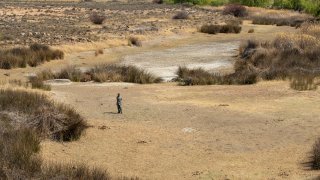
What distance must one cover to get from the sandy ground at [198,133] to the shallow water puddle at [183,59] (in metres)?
8.01

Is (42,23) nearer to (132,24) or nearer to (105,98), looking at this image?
(132,24)

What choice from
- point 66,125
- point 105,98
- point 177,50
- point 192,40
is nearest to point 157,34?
point 192,40

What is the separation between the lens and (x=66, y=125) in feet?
53.0

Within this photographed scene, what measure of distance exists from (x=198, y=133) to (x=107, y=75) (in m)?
12.7

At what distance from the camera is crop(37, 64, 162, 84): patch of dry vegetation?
28.8 m

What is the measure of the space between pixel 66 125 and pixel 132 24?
42.9 m

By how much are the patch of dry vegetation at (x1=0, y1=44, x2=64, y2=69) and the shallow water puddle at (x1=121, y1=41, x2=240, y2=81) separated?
458 centimetres

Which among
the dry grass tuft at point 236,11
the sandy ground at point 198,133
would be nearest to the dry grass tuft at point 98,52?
the sandy ground at point 198,133

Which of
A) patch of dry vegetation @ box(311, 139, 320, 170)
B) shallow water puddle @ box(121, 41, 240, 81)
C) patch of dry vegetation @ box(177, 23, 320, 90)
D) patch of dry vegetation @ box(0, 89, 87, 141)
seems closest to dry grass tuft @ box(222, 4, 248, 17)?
shallow water puddle @ box(121, 41, 240, 81)

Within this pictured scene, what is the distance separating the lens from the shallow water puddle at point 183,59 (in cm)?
3450

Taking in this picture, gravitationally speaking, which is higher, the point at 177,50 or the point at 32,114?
the point at 32,114

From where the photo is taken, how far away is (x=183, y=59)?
3862cm

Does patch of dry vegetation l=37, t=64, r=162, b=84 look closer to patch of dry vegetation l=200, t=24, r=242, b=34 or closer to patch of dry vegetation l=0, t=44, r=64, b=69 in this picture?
patch of dry vegetation l=0, t=44, r=64, b=69

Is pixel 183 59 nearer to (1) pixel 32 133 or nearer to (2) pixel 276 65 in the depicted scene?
(2) pixel 276 65
